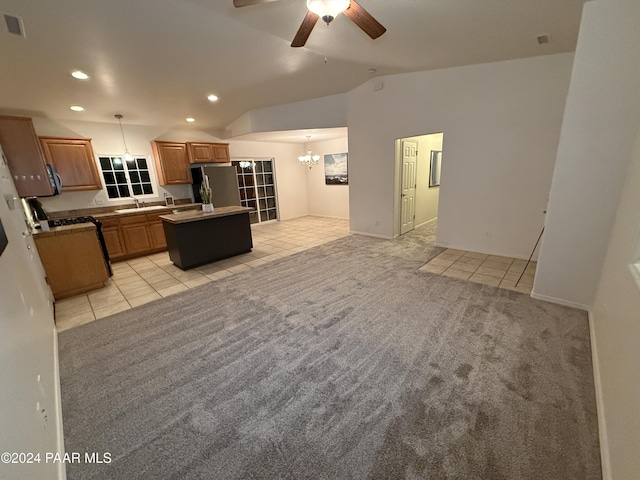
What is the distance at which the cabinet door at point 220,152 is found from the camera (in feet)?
19.9

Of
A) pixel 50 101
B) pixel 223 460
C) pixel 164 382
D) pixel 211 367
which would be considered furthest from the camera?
pixel 50 101

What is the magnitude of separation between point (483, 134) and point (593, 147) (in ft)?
6.10

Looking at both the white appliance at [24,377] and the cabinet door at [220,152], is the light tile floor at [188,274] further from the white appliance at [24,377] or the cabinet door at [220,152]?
the cabinet door at [220,152]

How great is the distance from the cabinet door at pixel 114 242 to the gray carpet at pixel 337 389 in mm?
2449

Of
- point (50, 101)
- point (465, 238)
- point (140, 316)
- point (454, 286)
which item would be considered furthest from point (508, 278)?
point (50, 101)

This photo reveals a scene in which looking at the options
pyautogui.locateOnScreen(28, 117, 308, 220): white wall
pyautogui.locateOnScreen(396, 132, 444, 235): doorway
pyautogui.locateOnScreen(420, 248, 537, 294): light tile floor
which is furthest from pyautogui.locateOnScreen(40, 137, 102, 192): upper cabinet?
pyautogui.locateOnScreen(420, 248, 537, 294): light tile floor

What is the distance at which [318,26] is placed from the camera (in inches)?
108

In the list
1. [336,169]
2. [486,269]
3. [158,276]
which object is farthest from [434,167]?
[158,276]

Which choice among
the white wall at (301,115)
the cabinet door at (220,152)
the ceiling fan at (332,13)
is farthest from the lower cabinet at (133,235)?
the ceiling fan at (332,13)

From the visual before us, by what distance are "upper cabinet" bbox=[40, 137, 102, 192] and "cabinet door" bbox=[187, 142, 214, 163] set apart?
67.2 inches

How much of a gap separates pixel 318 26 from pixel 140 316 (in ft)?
12.2

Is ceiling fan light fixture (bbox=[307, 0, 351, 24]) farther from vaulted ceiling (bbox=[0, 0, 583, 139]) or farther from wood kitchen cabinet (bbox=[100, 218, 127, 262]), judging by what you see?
wood kitchen cabinet (bbox=[100, 218, 127, 262])

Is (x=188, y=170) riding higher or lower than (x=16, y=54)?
lower

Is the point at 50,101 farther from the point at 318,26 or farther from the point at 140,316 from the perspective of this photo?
the point at 318,26
